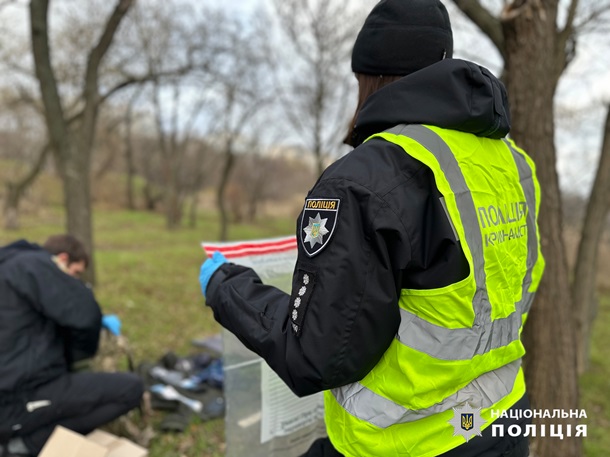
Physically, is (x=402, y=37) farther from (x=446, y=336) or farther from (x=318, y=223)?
(x=446, y=336)

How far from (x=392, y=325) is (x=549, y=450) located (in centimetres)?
224

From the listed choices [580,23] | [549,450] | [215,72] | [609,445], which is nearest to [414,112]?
[549,450]

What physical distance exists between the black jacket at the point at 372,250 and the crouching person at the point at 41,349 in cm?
188

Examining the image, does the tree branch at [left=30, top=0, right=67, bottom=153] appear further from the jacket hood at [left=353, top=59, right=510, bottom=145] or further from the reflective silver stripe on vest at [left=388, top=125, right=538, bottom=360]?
the reflective silver stripe on vest at [left=388, top=125, right=538, bottom=360]

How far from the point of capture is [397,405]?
118 centimetres

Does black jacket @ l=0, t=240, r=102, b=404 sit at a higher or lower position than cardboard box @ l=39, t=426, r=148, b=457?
higher

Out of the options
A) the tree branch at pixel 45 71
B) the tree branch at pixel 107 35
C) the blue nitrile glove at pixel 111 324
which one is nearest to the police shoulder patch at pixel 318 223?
the blue nitrile glove at pixel 111 324

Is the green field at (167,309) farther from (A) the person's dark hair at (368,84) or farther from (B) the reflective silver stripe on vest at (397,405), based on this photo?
(A) the person's dark hair at (368,84)

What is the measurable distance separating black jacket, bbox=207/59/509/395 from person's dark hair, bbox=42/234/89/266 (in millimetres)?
2126

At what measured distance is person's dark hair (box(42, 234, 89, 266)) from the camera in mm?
2955

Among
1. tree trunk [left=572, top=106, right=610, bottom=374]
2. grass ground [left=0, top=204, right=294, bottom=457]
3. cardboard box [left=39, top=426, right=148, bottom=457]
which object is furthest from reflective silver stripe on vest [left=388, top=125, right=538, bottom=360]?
tree trunk [left=572, top=106, right=610, bottom=374]

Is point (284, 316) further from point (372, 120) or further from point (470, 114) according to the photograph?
point (470, 114)

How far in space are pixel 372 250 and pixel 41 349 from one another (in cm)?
240

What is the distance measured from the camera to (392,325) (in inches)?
45.0
